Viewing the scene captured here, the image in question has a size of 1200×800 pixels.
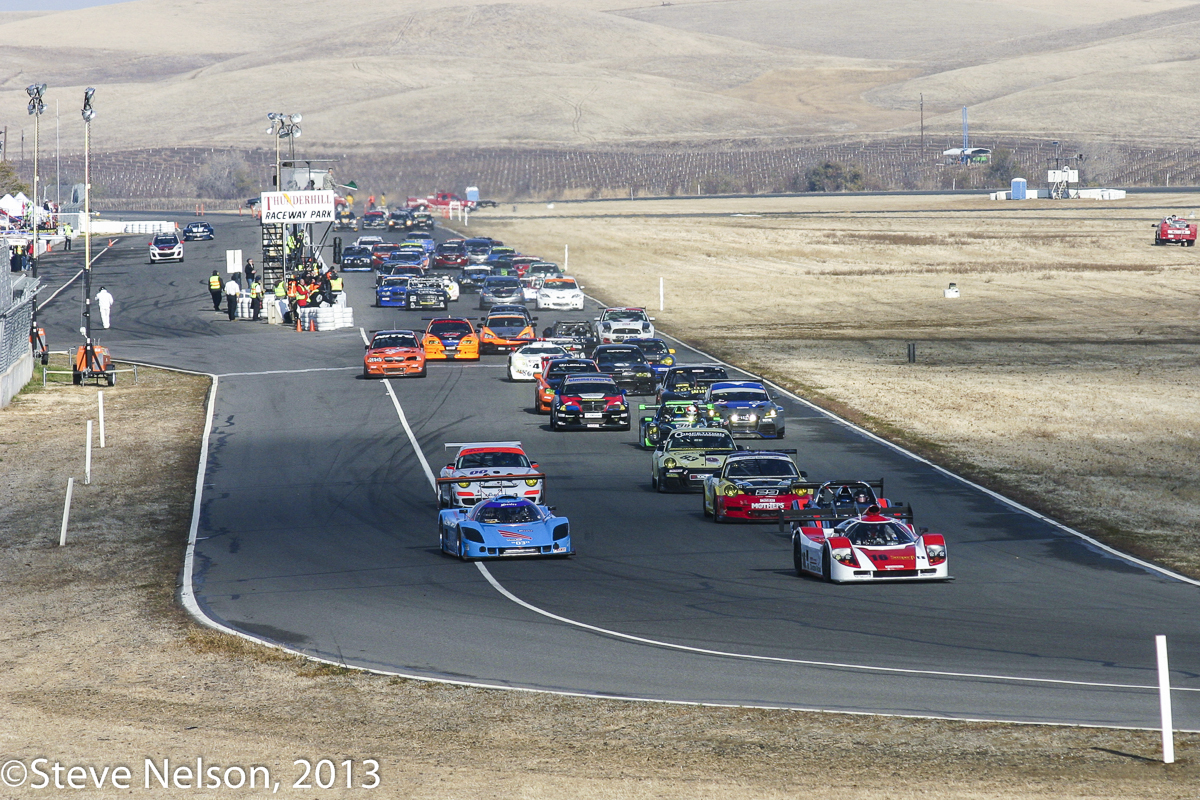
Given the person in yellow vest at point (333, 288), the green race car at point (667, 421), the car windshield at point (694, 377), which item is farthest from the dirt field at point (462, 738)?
the person in yellow vest at point (333, 288)

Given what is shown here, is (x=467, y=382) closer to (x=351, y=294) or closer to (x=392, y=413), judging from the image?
(x=392, y=413)

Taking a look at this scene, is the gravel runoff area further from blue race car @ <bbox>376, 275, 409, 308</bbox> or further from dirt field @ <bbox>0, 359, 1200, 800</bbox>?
blue race car @ <bbox>376, 275, 409, 308</bbox>

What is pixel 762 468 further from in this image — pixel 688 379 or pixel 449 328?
pixel 449 328

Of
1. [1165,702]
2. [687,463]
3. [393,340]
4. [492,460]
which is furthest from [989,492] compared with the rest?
[393,340]

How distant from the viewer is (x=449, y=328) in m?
58.1

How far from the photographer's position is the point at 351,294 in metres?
80.9

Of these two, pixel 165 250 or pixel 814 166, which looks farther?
pixel 814 166

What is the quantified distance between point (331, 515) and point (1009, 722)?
57.6ft

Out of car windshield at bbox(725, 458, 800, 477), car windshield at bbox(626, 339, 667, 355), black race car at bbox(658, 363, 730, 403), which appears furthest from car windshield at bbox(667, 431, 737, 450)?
car windshield at bbox(626, 339, 667, 355)

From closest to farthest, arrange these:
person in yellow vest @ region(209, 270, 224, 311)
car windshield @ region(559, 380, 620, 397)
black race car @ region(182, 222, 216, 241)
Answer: car windshield @ region(559, 380, 620, 397) → person in yellow vest @ region(209, 270, 224, 311) → black race car @ region(182, 222, 216, 241)

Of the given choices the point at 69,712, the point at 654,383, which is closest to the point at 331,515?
the point at 69,712

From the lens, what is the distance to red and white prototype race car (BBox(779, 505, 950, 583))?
23906mm

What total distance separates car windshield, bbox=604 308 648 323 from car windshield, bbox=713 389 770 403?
20250mm

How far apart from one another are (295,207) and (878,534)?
5212cm
